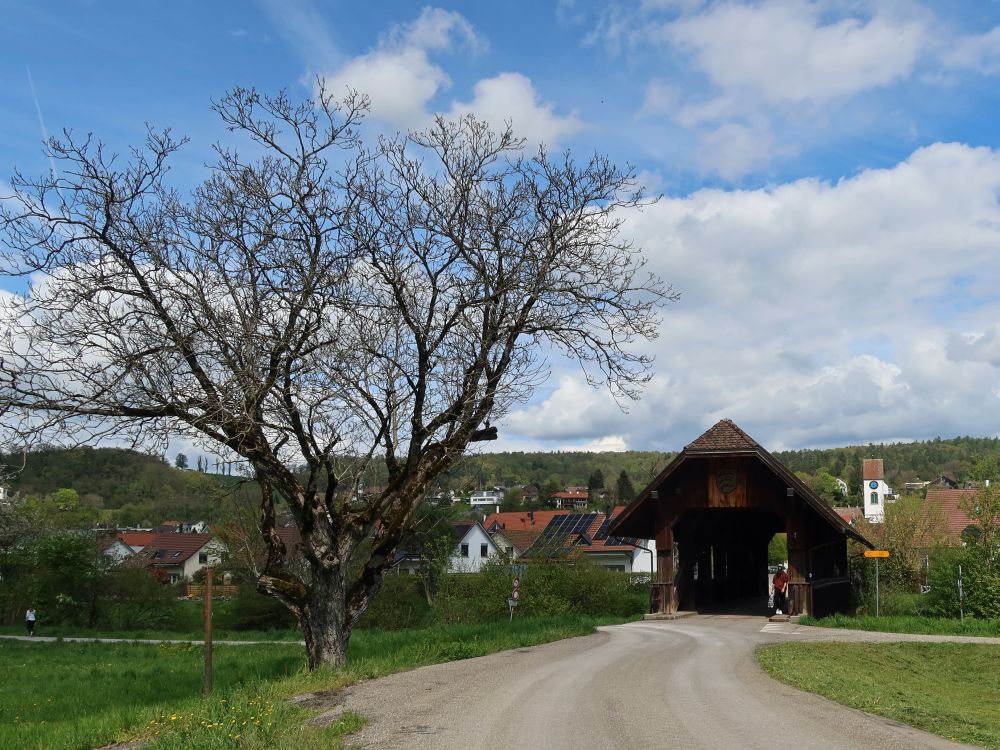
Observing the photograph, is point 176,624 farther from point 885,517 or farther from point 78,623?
point 885,517

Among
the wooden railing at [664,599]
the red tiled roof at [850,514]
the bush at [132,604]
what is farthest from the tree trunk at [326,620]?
the bush at [132,604]

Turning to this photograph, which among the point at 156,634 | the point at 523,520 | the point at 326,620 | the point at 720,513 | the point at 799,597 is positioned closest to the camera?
the point at 326,620

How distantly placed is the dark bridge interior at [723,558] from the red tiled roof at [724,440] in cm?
239

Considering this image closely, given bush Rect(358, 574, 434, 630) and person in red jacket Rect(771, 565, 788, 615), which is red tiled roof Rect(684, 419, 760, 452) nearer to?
person in red jacket Rect(771, 565, 788, 615)

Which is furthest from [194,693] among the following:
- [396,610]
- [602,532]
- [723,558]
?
[396,610]

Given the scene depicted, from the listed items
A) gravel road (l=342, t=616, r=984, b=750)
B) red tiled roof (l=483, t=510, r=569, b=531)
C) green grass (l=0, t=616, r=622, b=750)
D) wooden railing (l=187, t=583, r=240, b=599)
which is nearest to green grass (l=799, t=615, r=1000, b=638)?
green grass (l=0, t=616, r=622, b=750)

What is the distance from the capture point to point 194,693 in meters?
14.3

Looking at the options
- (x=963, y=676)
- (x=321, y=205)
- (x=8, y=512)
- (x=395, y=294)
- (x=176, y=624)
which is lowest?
(x=176, y=624)

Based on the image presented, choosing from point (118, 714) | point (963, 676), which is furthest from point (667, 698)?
point (963, 676)

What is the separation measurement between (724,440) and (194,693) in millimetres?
16256

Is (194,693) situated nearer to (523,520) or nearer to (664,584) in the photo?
(664,584)

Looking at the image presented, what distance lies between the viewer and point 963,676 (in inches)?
683

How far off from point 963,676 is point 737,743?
11.0 m

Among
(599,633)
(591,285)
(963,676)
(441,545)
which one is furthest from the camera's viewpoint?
(441,545)
